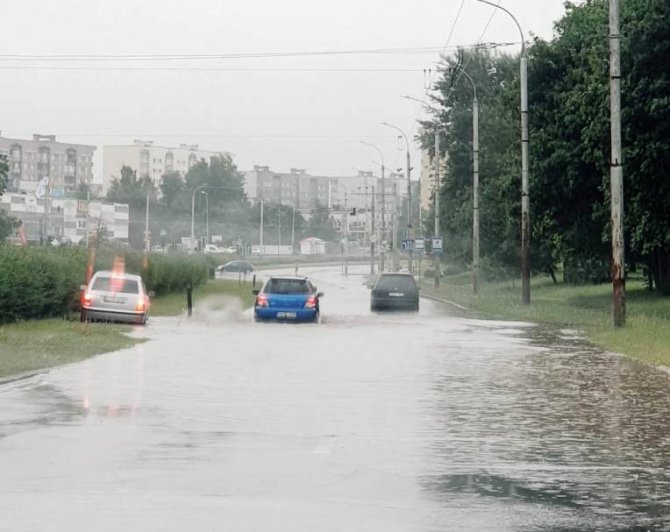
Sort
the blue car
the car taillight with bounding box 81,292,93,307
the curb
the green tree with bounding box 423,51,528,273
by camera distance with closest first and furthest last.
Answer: the curb → the car taillight with bounding box 81,292,93,307 → the blue car → the green tree with bounding box 423,51,528,273

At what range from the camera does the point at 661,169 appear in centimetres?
4209

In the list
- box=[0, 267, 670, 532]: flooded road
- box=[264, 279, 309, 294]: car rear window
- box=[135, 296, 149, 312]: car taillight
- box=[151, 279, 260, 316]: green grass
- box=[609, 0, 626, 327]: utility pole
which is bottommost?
box=[151, 279, 260, 316]: green grass

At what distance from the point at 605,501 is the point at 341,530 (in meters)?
2.38

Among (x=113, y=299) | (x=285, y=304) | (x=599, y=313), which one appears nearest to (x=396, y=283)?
(x=599, y=313)

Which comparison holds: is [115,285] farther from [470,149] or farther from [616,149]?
[470,149]

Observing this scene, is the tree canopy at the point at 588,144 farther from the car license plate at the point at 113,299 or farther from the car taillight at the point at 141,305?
the car license plate at the point at 113,299

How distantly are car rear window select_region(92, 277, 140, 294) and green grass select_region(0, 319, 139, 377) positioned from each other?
4.17 feet

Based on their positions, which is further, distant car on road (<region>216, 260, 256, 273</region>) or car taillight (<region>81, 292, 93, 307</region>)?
distant car on road (<region>216, 260, 256, 273</region>)

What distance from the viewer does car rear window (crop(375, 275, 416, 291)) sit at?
53031 mm

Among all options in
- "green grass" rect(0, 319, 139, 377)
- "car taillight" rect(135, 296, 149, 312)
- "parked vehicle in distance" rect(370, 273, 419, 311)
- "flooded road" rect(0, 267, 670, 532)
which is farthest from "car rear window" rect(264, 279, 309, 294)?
"flooded road" rect(0, 267, 670, 532)

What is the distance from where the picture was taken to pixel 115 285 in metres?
38.8

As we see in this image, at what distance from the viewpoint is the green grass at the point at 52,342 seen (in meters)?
23.9

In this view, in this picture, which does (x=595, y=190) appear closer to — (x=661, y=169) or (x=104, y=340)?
(x=661, y=169)

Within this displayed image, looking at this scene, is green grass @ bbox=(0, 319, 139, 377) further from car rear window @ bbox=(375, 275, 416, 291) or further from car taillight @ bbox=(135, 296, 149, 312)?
car rear window @ bbox=(375, 275, 416, 291)
